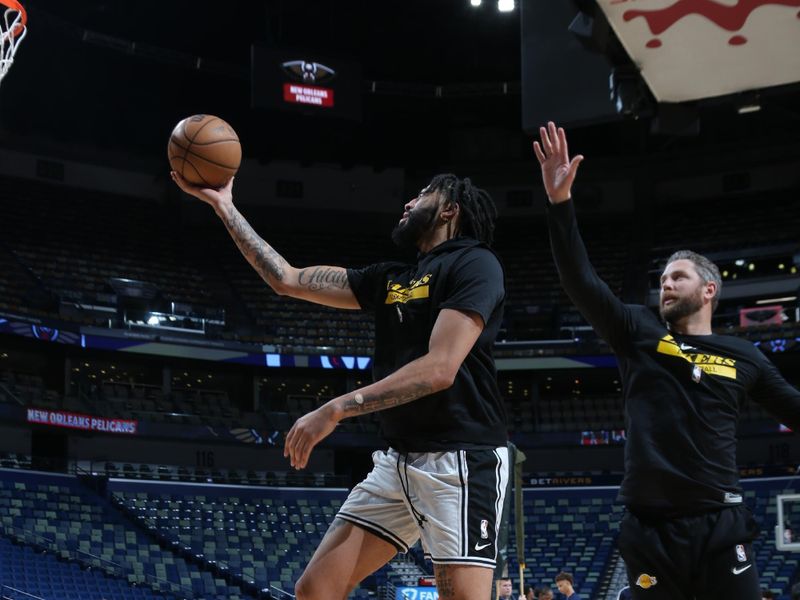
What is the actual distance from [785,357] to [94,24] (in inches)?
844

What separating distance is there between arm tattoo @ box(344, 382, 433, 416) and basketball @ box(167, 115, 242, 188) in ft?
4.89

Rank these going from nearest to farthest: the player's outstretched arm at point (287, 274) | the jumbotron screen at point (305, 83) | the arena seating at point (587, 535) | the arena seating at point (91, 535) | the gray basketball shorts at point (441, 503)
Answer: the gray basketball shorts at point (441, 503) < the player's outstretched arm at point (287, 274) < the arena seating at point (91, 535) < the arena seating at point (587, 535) < the jumbotron screen at point (305, 83)

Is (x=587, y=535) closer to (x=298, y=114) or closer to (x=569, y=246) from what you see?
(x=298, y=114)

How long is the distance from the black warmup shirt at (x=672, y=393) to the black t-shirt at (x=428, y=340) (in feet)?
1.04

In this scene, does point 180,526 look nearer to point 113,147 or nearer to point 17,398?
point 17,398

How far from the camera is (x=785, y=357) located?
30312mm

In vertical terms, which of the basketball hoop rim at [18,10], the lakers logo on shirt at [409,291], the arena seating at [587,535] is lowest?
the arena seating at [587,535]

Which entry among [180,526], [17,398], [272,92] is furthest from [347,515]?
[272,92]

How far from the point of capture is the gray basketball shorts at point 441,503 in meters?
3.79

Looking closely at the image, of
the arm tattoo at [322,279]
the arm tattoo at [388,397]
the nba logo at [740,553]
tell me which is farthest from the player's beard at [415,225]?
the nba logo at [740,553]

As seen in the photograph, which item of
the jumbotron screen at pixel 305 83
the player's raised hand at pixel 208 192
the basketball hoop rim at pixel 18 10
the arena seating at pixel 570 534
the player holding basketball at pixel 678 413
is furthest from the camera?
the jumbotron screen at pixel 305 83

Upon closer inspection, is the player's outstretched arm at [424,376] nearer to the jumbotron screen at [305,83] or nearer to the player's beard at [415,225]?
→ the player's beard at [415,225]

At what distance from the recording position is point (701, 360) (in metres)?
3.96

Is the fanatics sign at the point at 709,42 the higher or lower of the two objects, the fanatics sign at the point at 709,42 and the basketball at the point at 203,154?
the higher
